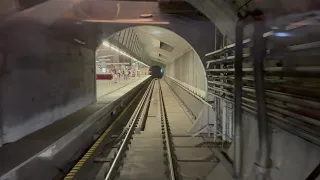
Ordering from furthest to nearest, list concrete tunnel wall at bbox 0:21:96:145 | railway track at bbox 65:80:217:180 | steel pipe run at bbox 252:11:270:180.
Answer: concrete tunnel wall at bbox 0:21:96:145 → railway track at bbox 65:80:217:180 → steel pipe run at bbox 252:11:270:180

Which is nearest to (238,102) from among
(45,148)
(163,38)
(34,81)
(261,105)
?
(261,105)

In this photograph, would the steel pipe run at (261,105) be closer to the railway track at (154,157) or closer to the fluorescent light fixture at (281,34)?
the fluorescent light fixture at (281,34)

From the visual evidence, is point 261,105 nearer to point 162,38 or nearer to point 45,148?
point 45,148

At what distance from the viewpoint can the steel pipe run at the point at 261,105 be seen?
11.5 ft

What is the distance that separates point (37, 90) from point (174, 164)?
11.6ft

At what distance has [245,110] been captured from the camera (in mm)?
4320

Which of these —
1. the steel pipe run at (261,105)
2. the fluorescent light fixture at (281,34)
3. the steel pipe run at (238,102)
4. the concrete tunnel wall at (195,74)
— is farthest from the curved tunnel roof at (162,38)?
the fluorescent light fixture at (281,34)

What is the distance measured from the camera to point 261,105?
357 cm

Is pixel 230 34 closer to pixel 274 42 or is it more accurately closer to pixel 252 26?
pixel 252 26

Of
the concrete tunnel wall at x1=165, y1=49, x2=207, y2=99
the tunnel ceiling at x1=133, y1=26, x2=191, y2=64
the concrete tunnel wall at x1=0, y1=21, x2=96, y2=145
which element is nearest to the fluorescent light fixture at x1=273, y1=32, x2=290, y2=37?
the concrete tunnel wall at x1=0, y1=21, x2=96, y2=145

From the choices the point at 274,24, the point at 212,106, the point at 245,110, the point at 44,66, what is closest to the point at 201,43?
the point at 212,106

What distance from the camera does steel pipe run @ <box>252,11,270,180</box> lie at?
351 centimetres

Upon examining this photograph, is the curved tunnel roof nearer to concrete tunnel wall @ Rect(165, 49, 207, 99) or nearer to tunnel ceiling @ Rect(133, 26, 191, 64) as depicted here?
tunnel ceiling @ Rect(133, 26, 191, 64)

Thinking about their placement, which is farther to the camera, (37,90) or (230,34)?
(37,90)
